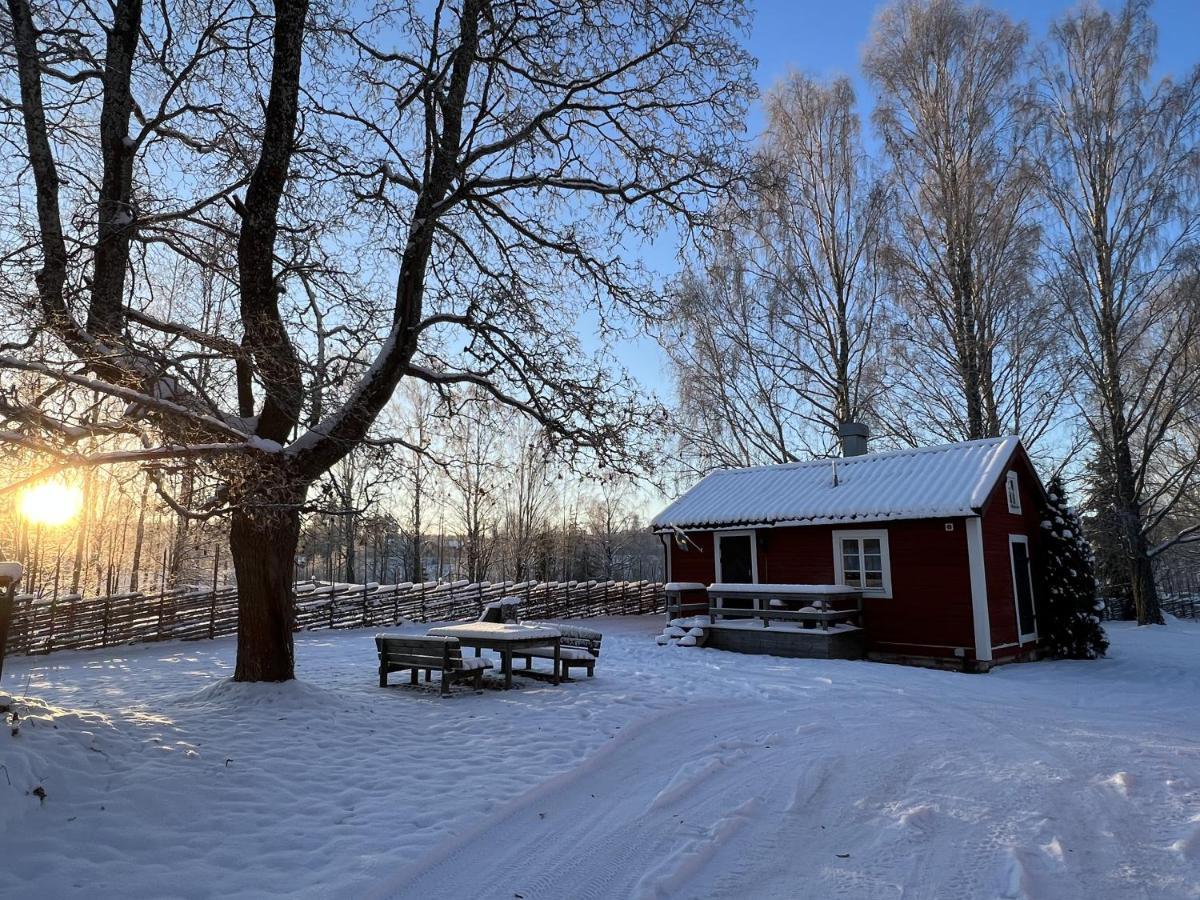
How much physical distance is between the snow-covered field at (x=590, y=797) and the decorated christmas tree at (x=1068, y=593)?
22.9 feet

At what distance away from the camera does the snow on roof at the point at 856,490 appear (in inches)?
575

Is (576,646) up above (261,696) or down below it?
above

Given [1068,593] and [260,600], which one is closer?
[260,600]

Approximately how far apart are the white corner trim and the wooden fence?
44.1 ft

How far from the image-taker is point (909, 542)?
1488 centimetres

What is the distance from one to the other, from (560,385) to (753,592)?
8215mm

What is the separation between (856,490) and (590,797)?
41.0 ft

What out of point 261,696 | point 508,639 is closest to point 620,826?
point 261,696

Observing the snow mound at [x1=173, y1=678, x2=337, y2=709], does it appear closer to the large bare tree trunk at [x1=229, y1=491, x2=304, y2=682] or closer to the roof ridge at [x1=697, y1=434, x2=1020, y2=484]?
the large bare tree trunk at [x1=229, y1=491, x2=304, y2=682]

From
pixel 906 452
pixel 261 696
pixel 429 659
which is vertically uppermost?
pixel 906 452

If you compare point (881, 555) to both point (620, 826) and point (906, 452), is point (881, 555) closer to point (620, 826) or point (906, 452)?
point (906, 452)

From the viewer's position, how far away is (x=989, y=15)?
22.7 meters

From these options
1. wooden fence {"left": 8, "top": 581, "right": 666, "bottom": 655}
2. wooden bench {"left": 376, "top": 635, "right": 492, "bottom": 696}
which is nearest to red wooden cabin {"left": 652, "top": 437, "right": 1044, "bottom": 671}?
wooden bench {"left": 376, "top": 635, "right": 492, "bottom": 696}

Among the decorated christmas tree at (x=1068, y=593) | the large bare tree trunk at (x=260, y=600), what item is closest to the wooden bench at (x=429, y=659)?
the large bare tree trunk at (x=260, y=600)
